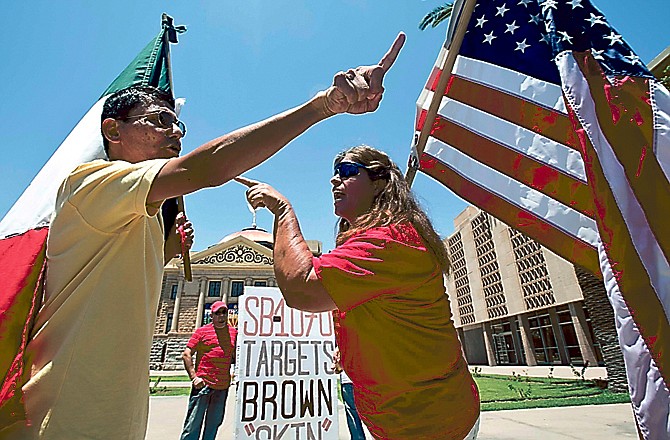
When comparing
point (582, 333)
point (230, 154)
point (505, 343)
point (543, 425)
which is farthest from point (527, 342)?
point (230, 154)

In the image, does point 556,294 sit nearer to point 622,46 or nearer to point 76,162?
point 622,46

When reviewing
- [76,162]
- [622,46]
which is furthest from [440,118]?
[76,162]

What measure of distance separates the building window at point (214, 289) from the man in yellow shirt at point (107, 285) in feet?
149

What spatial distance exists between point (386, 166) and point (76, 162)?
1.69 m

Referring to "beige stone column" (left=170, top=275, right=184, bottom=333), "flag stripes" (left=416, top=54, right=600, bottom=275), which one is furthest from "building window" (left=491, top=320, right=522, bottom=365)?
"beige stone column" (left=170, top=275, right=184, bottom=333)

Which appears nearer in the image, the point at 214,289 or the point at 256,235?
the point at 214,289

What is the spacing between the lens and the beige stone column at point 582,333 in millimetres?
24062

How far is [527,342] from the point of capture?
29.3 m

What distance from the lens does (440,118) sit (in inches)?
143

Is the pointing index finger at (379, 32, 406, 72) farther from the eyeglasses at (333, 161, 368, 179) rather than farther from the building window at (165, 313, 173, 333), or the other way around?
the building window at (165, 313, 173, 333)

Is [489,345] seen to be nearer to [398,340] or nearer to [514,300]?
[514,300]

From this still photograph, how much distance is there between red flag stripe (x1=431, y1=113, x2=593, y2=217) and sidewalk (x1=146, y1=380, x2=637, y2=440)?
4038 mm

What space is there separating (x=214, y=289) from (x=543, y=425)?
4253 cm

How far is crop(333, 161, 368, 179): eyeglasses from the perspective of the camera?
206 centimetres
